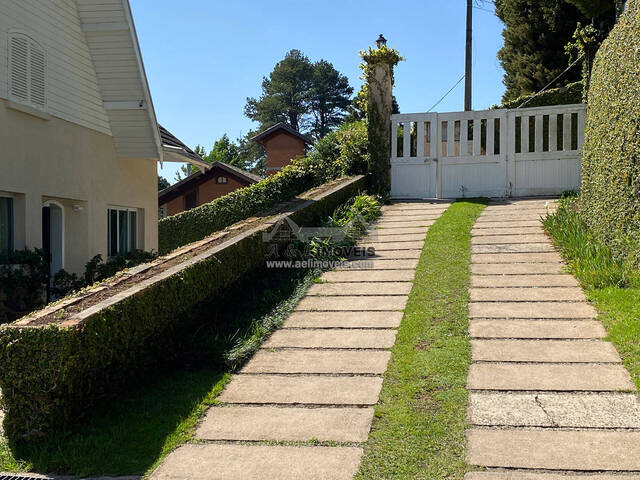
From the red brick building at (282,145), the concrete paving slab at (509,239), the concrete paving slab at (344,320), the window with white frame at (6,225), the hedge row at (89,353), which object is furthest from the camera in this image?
the red brick building at (282,145)

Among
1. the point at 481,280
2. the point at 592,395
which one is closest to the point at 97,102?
the point at 481,280

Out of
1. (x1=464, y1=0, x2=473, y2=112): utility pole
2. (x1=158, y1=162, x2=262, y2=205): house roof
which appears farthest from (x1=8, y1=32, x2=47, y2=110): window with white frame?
(x1=158, y1=162, x2=262, y2=205): house roof

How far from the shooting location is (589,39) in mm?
14500

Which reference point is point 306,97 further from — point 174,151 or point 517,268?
point 517,268

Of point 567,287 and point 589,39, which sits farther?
point 589,39

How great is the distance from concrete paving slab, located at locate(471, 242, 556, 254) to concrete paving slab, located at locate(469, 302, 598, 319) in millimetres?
2181

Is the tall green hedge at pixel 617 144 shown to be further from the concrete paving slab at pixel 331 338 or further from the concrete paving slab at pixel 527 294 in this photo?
the concrete paving slab at pixel 331 338

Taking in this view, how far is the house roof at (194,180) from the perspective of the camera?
26812 mm

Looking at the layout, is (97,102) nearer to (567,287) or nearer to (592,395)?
(567,287)

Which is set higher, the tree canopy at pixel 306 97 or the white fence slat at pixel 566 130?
the tree canopy at pixel 306 97

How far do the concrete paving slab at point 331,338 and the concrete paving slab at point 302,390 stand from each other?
701 mm

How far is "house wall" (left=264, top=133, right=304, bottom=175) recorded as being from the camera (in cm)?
3112

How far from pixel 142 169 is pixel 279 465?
981 centimetres

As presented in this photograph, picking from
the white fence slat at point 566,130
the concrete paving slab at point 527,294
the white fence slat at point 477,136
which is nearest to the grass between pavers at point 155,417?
the concrete paving slab at point 527,294
